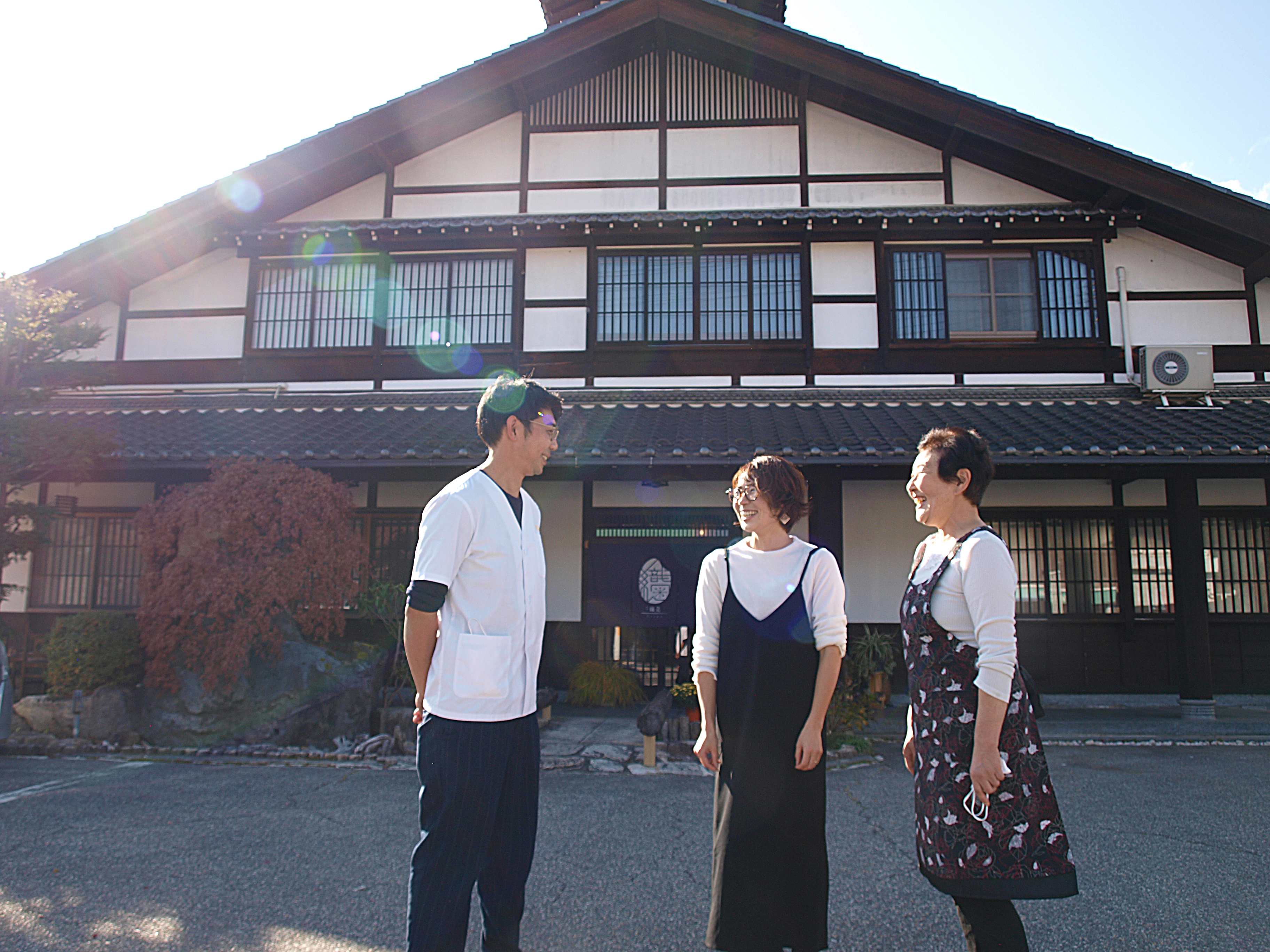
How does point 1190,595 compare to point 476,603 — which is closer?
point 476,603

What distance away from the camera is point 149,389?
9336 mm

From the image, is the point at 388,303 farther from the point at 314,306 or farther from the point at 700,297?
the point at 700,297

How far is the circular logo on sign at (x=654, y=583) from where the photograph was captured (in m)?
7.84

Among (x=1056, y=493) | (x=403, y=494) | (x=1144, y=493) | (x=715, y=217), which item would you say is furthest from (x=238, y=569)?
(x=1144, y=493)

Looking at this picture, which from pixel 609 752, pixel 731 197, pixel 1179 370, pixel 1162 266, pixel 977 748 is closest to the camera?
pixel 977 748

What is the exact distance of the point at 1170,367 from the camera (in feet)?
26.7

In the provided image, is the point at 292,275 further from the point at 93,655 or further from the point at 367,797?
the point at 367,797

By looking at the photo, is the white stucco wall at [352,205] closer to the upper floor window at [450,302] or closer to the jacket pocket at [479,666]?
the upper floor window at [450,302]

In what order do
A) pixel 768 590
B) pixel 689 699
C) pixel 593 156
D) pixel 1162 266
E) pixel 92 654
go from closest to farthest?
pixel 768 590 → pixel 689 699 → pixel 92 654 → pixel 1162 266 → pixel 593 156

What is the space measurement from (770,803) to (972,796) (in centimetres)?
58

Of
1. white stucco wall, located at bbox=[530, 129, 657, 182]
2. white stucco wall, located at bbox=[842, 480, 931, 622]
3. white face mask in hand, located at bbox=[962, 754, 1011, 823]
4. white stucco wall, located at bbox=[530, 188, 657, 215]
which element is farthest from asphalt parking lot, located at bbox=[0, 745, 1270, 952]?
white stucco wall, located at bbox=[530, 129, 657, 182]

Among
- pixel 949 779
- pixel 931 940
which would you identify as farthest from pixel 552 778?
pixel 949 779

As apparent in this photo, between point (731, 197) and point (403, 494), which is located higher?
point (731, 197)

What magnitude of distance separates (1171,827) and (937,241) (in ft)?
22.3
